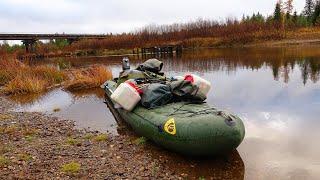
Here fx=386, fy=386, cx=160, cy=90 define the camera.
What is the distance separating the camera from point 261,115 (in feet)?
36.6

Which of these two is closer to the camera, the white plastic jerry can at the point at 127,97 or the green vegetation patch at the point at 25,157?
the green vegetation patch at the point at 25,157

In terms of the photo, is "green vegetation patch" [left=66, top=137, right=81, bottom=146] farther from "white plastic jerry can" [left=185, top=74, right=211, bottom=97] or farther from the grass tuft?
the grass tuft

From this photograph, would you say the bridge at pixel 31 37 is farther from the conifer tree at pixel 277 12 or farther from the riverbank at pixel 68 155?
the riverbank at pixel 68 155

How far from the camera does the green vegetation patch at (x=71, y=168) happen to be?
7.05 metres

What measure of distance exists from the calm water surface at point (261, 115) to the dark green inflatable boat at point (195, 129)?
44cm

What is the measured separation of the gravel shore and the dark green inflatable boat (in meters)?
0.33

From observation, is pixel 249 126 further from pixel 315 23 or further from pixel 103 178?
pixel 315 23

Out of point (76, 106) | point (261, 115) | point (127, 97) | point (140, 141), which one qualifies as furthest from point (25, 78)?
point (261, 115)

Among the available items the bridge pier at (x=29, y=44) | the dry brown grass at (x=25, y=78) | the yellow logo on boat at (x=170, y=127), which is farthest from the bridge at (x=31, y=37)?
the yellow logo on boat at (x=170, y=127)

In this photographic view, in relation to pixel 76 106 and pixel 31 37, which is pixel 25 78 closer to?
pixel 76 106

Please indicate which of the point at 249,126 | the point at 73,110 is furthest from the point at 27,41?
the point at 249,126

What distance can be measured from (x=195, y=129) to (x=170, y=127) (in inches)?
24.9

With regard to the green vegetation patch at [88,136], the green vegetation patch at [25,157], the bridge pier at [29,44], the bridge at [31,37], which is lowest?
the green vegetation patch at [88,136]

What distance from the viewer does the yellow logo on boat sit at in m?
7.54
